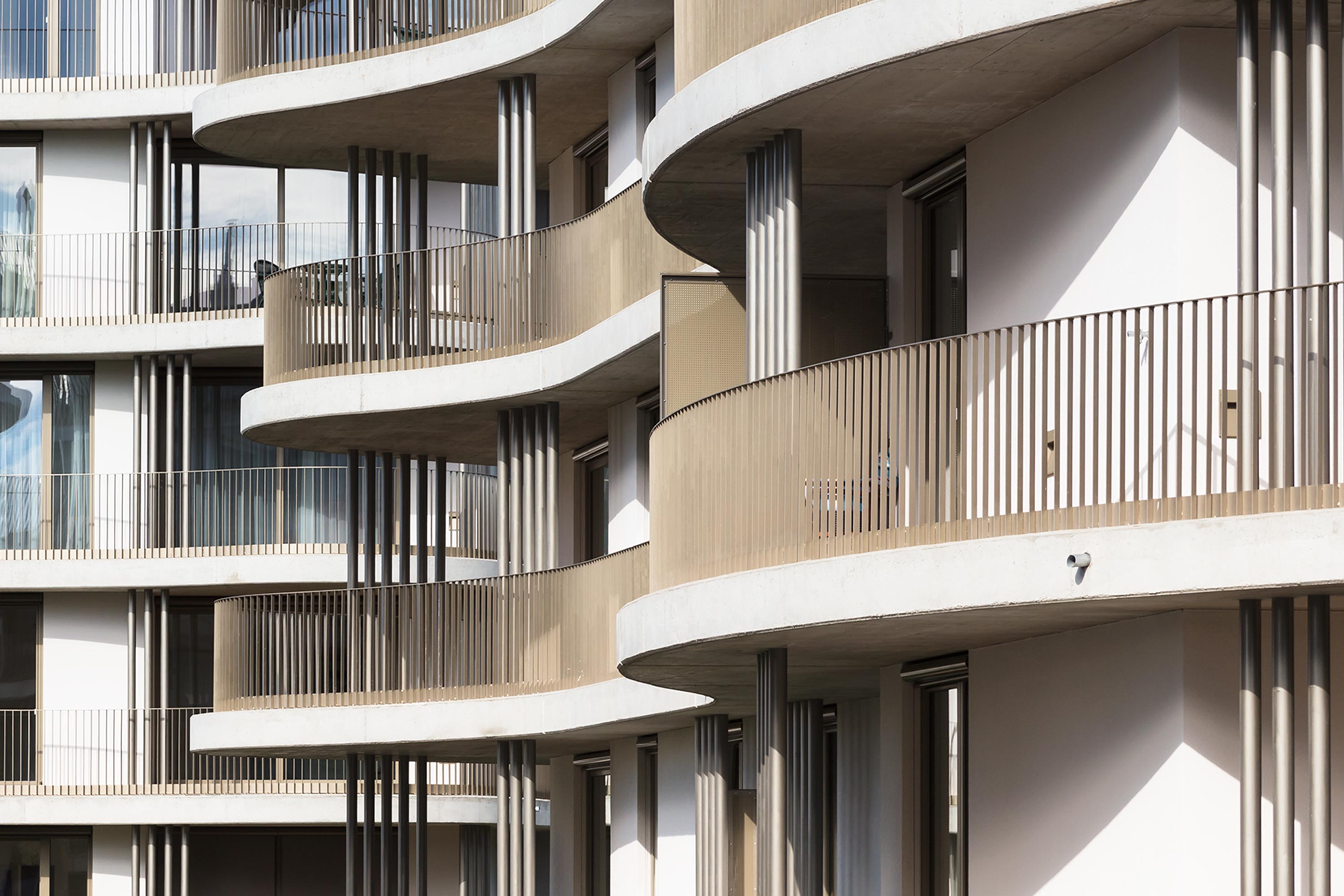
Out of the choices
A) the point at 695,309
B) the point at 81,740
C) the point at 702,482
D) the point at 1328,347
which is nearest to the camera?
the point at 1328,347

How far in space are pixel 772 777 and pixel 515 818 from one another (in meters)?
9.52

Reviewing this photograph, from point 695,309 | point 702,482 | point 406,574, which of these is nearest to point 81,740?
point 406,574

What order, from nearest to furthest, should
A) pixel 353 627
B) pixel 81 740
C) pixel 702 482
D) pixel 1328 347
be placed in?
1. pixel 1328 347
2. pixel 702 482
3. pixel 353 627
4. pixel 81 740

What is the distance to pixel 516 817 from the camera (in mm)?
23844

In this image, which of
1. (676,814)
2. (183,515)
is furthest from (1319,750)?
(183,515)

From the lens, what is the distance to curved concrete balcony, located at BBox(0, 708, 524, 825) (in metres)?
33.3

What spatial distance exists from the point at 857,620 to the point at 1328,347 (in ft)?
10.5

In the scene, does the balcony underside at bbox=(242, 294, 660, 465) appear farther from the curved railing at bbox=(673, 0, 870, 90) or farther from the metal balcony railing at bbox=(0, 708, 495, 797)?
the metal balcony railing at bbox=(0, 708, 495, 797)

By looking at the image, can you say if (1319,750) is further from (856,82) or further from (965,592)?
(856,82)

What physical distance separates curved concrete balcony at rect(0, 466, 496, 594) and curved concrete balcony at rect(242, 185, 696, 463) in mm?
8153

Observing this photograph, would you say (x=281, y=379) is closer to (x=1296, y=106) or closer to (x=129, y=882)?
(x=129, y=882)

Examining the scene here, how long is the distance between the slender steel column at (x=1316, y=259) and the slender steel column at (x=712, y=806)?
934 cm

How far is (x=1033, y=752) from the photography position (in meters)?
14.2

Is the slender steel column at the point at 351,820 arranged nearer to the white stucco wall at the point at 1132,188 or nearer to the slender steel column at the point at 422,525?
the slender steel column at the point at 422,525
